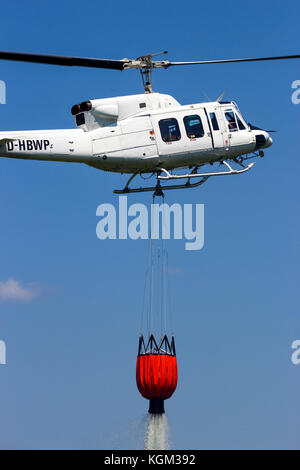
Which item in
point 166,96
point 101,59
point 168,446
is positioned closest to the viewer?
point 101,59

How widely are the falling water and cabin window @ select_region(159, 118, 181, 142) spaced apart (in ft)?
34.2

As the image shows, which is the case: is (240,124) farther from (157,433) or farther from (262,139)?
(157,433)

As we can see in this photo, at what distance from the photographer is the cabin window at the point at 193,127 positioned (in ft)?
119

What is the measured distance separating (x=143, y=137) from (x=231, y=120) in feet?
11.6

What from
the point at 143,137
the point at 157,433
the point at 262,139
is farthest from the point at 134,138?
the point at 157,433

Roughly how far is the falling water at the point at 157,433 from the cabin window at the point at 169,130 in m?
10.4

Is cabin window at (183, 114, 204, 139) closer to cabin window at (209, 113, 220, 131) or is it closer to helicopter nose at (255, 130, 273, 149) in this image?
cabin window at (209, 113, 220, 131)

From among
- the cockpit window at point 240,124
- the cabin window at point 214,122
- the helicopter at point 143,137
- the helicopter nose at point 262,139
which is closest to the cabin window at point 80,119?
the helicopter at point 143,137

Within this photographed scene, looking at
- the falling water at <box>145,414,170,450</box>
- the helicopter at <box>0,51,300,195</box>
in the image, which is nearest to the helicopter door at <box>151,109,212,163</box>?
the helicopter at <box>0,51,300,195</box>
